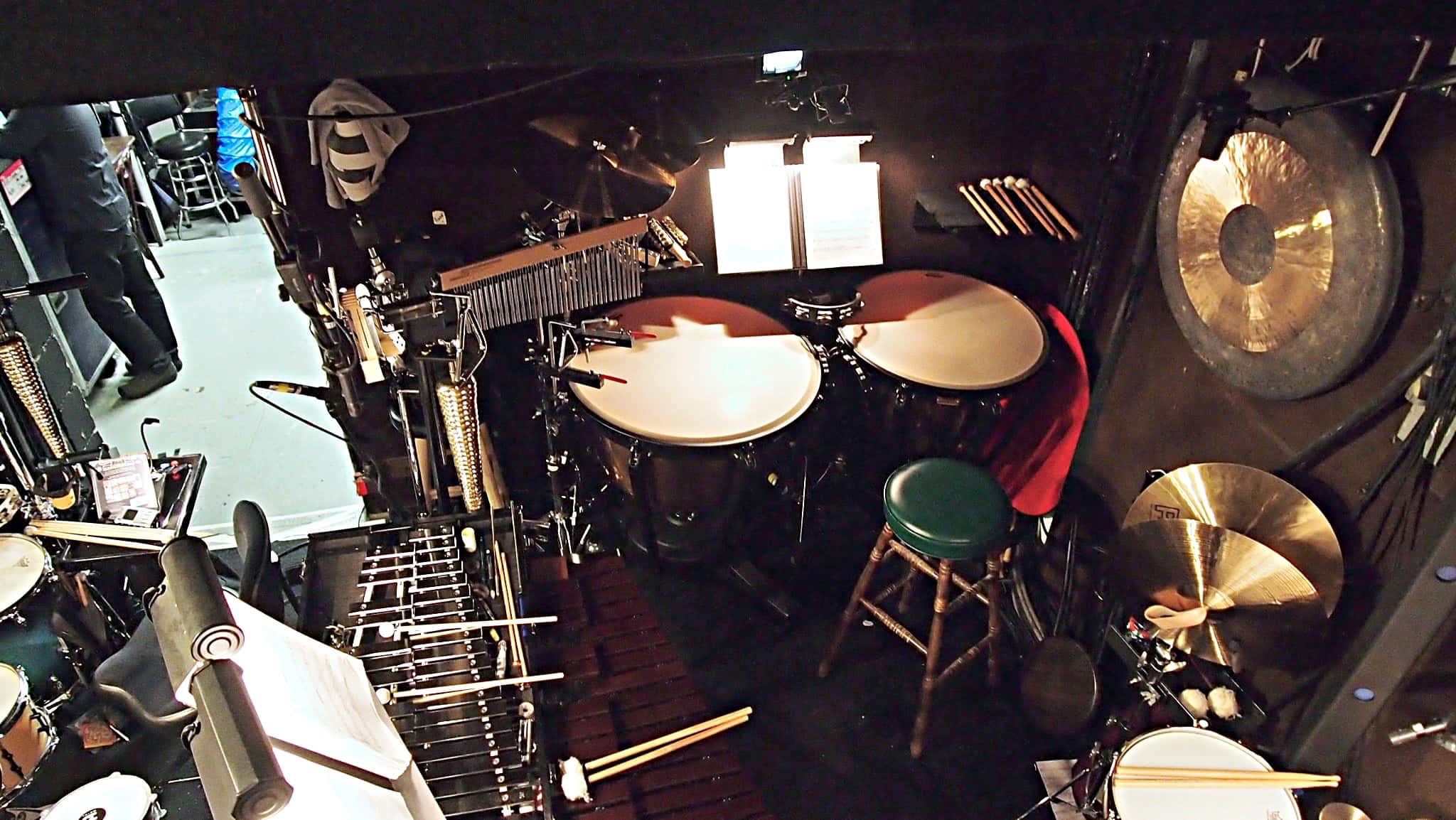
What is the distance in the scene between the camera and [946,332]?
12.1 feet

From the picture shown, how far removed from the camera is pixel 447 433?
10.9ft

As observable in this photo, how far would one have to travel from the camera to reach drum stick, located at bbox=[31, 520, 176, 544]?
3207 millimetres

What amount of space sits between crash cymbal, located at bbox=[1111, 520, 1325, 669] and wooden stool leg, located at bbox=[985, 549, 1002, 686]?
1.82ft

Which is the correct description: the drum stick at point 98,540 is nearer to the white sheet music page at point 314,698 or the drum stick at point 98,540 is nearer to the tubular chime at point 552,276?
the tubular chime at point 552,276

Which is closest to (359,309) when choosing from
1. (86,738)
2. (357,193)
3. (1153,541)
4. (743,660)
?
(357,193)

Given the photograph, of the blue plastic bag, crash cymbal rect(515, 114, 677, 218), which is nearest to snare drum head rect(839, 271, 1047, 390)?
crash cymbal rect(515, 114, 677, 218)

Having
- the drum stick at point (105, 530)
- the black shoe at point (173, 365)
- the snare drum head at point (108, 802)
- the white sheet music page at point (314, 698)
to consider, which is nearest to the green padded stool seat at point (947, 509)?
the white sheet music page at point (314, 698)

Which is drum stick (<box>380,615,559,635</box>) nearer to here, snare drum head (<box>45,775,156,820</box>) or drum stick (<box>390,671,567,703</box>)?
drum stick (<box>390,671,567,703</box>)

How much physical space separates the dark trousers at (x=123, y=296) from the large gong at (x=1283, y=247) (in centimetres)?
498

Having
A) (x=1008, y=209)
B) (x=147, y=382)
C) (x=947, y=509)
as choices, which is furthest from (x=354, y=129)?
(x=147, y=382)

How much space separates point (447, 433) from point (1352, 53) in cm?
288

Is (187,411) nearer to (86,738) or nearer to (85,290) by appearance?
(85,290)

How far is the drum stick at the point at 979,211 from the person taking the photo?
388 centimetres

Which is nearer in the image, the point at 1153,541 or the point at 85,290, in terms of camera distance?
the point at 1153,541
